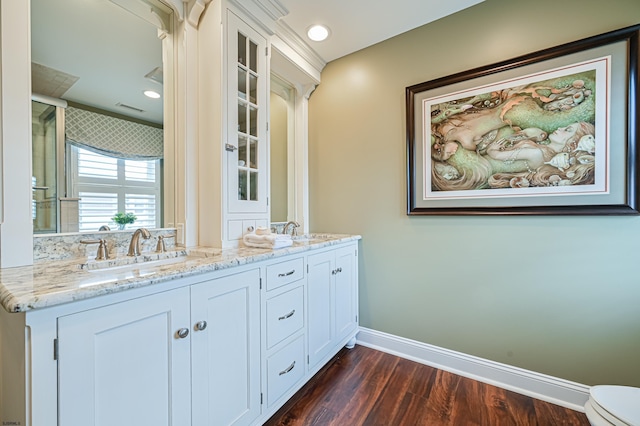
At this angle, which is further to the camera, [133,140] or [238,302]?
[133,140]

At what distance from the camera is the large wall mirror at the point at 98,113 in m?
1.23

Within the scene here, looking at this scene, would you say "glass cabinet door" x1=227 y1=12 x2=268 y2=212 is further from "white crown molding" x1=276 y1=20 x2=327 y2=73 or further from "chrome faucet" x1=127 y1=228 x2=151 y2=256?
"chrome faucet" x1=127 y1=228 x2=151 y2=256

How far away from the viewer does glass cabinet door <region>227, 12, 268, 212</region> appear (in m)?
1.67

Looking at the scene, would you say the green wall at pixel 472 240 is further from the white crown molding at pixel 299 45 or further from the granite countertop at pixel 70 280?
the granite countertop at pixel 70 280

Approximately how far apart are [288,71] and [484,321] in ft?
8.48

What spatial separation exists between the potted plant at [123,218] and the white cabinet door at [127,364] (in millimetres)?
772

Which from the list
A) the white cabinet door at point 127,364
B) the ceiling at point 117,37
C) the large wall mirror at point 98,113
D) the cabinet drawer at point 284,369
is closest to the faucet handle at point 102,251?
the large wall mirror at point 98,113

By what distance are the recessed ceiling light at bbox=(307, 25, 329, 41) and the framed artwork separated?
0.85 m

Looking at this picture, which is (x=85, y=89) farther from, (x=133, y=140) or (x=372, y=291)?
(x=372, y=291)

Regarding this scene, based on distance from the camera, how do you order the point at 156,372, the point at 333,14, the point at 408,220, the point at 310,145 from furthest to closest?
the point at 310,145, the point at 408,220, the point at 333,14, the point at 156,372

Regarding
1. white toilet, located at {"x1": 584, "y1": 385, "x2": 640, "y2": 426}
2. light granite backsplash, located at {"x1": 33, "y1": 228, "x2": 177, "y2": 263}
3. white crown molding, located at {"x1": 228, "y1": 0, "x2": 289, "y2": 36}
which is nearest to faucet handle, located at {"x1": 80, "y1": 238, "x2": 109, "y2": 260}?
light granite backsplash, located at {"x1": 33, "y1": 228, "x2": 177, "y2": 263}

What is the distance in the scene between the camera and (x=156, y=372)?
0.94 metres

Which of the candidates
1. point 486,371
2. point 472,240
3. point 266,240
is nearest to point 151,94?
point 266,240

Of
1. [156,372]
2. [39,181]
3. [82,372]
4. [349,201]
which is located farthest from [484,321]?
[39,181]
